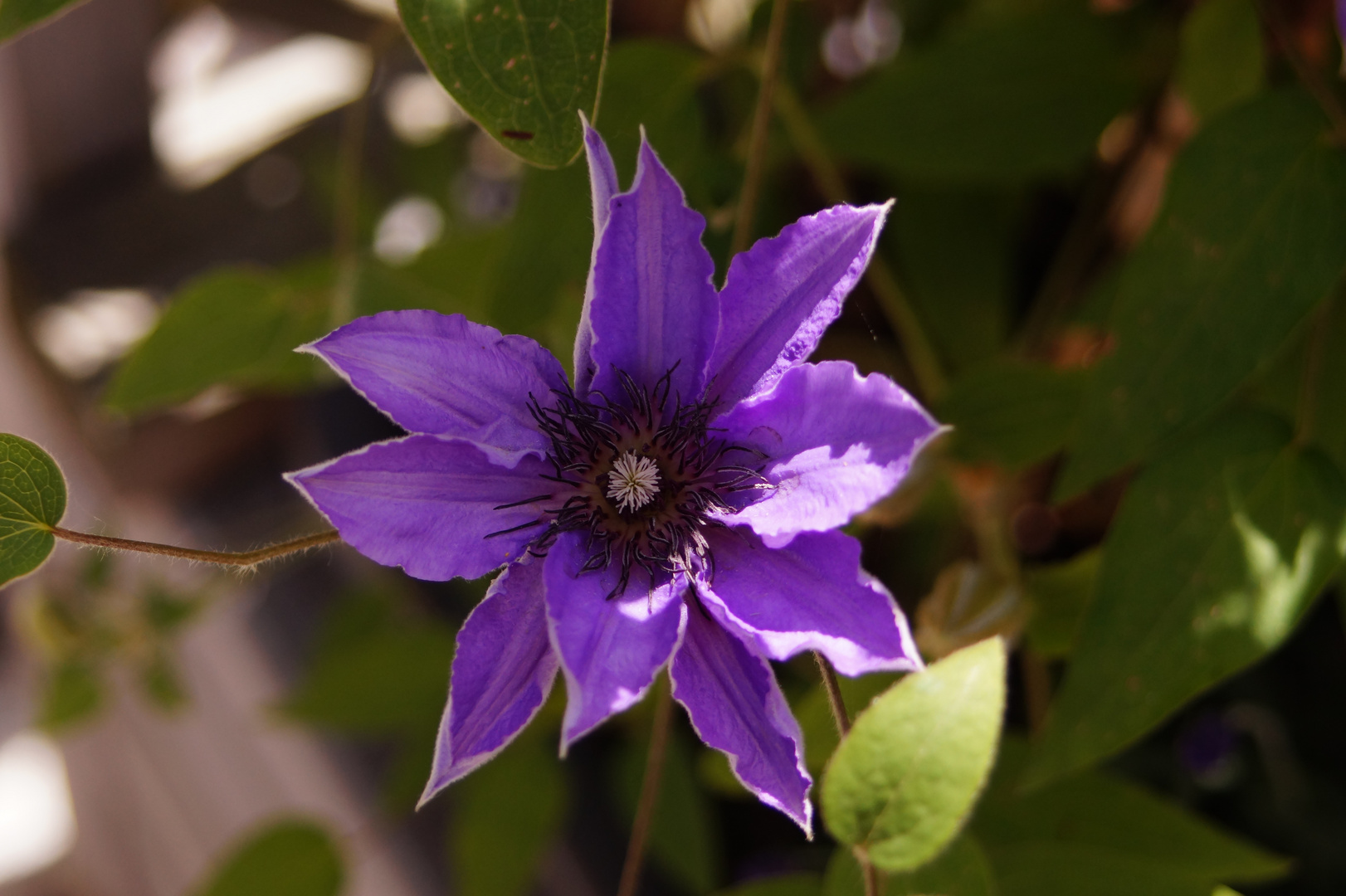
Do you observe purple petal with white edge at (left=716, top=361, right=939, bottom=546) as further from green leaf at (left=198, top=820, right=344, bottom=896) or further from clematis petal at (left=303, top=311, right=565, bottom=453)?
green leaf at (left=198, top=820, right=344, bottom=896)

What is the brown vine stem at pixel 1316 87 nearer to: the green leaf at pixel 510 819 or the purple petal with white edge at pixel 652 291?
the purple petal with white edge at pixel 652 291

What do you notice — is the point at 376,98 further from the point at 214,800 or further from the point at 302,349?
the point at 302,349

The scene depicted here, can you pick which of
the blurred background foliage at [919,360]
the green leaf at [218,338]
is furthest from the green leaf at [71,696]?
the green leaf at [218,338]

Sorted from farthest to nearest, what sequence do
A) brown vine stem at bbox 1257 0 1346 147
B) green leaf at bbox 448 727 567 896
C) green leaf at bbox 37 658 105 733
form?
green leaf at bbox 37 658 105 733, green leaf at bbox 448 727 567 896, brown vine stem at bbox 1257 0 1346 147

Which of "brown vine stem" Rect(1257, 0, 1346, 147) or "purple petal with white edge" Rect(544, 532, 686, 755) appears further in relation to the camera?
"brown vine stem" Rect(1257, 0, 1346, 147)

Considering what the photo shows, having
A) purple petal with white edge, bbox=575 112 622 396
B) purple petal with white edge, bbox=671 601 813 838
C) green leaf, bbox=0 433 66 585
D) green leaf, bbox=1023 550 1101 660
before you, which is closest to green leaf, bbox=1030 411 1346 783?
green leaf, bbox=1023 550 1101 660

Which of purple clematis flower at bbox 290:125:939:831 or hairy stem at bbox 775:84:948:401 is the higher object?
purple clematis flower at bbox 290:125:939:831

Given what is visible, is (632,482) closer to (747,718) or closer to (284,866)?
(747,718)

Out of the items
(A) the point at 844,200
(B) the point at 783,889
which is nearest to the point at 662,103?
(A) the point at 844,200
